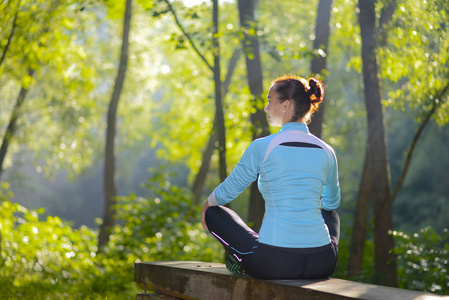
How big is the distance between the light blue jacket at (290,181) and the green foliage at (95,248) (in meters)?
→ 4.22

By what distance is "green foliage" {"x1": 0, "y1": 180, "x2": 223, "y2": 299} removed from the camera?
7.74m

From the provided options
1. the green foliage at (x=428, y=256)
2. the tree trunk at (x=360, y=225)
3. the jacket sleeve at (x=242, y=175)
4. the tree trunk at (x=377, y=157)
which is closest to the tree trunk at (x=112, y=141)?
the tree trunk at (x=360, y=225)

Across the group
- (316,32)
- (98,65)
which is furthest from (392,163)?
(316,32)

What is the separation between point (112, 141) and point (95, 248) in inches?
96.7

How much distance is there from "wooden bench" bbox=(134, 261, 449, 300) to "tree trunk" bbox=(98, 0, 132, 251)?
832 centimetres

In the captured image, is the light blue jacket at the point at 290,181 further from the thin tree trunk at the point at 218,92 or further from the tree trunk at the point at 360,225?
the tree trunk at the point at 360,225

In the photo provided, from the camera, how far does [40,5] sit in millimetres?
9141

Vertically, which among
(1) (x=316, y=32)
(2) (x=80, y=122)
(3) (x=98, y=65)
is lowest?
(2) (x=80, y=122)

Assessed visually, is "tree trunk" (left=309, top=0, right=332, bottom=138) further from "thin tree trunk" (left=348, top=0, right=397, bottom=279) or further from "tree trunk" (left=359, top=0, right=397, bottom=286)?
"thin tree trunk" (left=348, top=0, right=397, bottom=279)

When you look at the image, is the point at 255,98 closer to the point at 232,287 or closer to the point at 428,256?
the point at 428,256

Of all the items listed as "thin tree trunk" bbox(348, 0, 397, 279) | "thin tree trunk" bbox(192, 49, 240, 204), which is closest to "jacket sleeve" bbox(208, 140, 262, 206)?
"thin tree trunk" bbox(348, 0, 397, 279)

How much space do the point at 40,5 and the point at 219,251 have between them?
5677mm

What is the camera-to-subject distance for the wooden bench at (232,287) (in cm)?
260

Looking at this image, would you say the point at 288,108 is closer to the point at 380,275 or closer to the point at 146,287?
the point at 146,287
